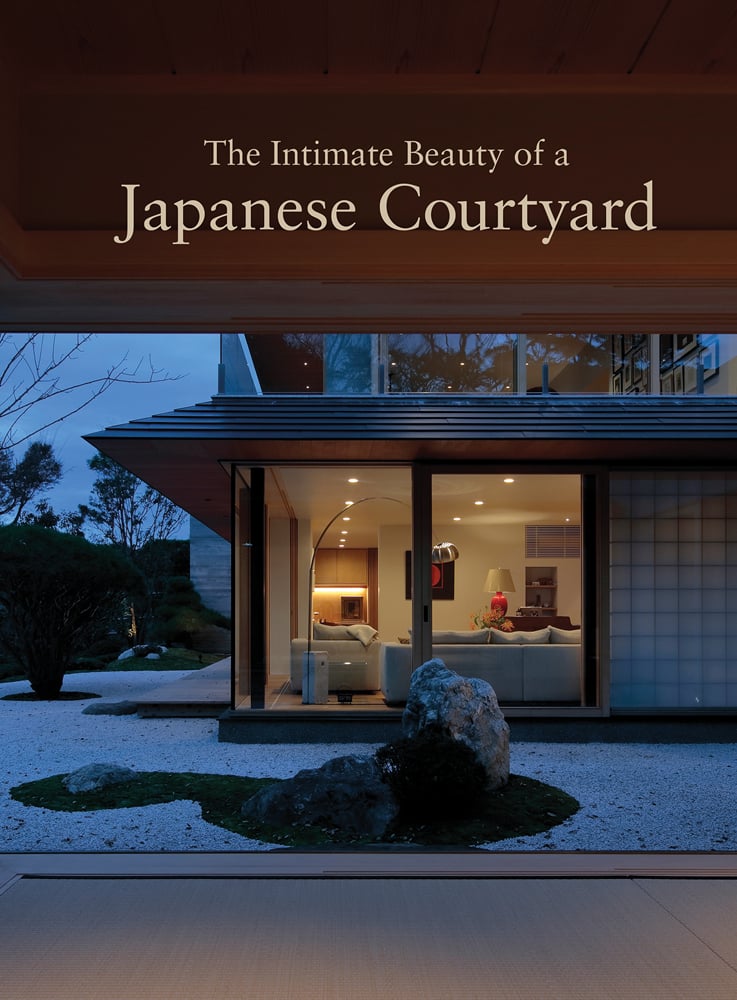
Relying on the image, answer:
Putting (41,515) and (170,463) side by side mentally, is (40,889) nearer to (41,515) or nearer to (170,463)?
(170,463)

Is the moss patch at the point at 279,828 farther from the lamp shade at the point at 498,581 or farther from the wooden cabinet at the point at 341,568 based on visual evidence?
the lamp shade at the point at 498,581

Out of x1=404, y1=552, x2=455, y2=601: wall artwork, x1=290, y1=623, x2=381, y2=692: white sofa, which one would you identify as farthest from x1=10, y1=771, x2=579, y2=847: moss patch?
x1=404, y1=552, x2=455, y2=601: wall artwork

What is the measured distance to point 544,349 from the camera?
8.51 meters

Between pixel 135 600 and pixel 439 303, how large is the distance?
17617 mm

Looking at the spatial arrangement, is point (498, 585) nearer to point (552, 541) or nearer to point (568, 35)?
point (552, 541)

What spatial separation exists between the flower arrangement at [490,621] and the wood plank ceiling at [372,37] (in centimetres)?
779

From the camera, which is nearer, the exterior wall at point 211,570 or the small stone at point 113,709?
the small stone at point 113,709

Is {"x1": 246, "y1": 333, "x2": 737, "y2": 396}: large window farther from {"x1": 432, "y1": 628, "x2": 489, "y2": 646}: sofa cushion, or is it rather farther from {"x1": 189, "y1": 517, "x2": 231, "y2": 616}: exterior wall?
{"x1": 189, "y1": 517, "x2": 231, "y2": 616}: exterior wall

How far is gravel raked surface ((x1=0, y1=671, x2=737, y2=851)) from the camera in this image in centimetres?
489

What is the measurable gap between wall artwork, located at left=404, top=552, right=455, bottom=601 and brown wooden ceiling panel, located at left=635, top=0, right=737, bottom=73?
6.46m

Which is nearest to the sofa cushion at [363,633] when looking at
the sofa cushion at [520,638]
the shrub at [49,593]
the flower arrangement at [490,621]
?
the sofa cushion at [520,638]

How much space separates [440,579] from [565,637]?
1419 millimetres

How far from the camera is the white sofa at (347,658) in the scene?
335 inches

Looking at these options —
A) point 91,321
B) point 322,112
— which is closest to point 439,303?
point 322,112
